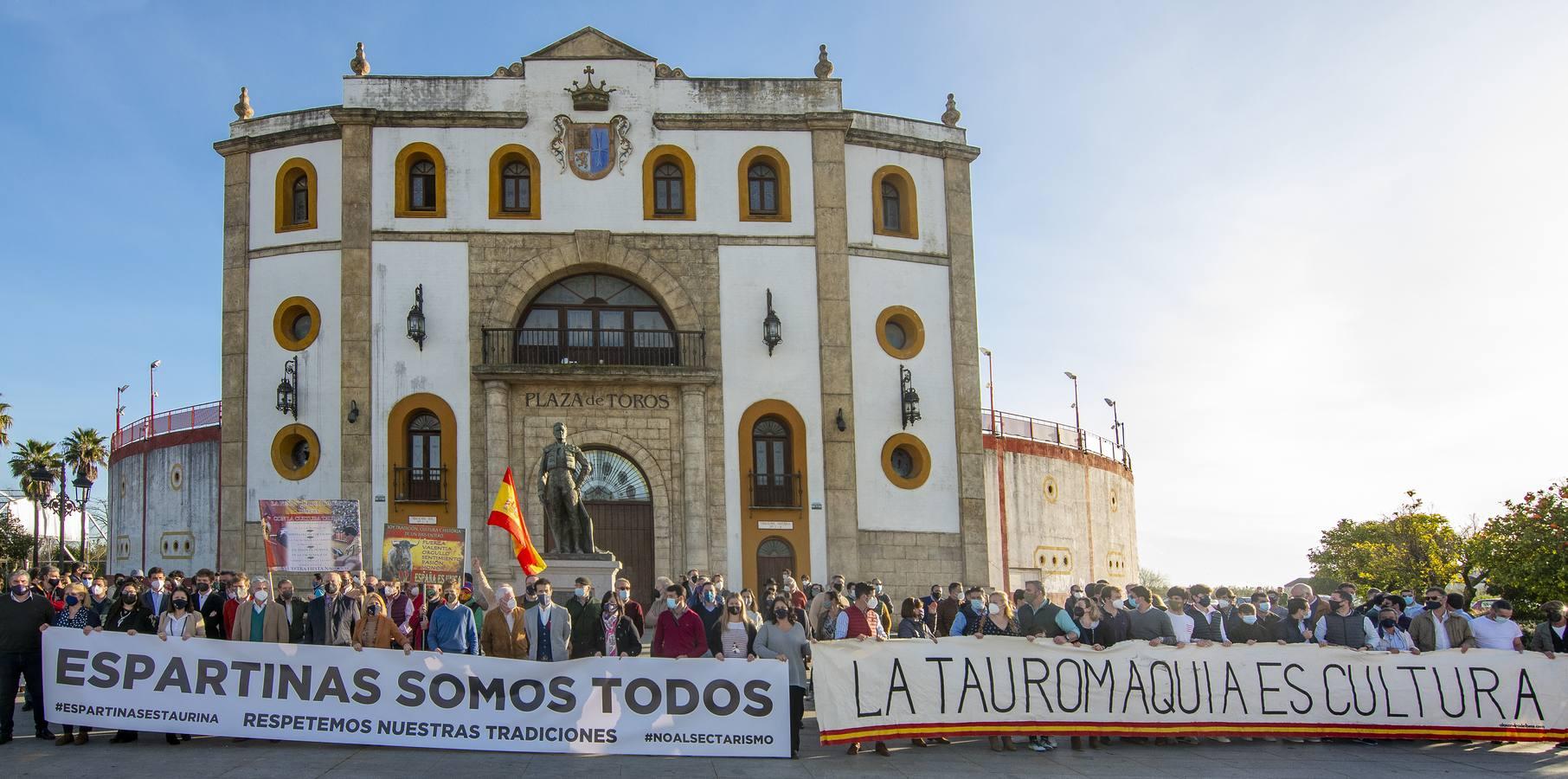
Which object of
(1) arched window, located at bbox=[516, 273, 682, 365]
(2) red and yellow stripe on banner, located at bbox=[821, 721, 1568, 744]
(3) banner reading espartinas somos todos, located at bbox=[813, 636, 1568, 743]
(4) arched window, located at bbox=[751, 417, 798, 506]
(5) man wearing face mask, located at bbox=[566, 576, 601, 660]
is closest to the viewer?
(2) red and yellow stripe on banner, located at bbox=[821, 721, 1568, 744]

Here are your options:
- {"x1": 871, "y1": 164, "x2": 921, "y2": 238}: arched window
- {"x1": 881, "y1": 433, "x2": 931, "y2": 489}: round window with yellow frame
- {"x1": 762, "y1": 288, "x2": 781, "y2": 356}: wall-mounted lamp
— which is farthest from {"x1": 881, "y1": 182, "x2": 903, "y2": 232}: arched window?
{"x1": 881, "y1": 433, "x2": 931, "y2": 489}: round window with yellow frame

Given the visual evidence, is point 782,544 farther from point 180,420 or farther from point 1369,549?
point 1369,549

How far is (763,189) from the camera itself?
29891 mm

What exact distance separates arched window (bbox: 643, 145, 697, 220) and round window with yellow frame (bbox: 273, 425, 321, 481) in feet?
27.2

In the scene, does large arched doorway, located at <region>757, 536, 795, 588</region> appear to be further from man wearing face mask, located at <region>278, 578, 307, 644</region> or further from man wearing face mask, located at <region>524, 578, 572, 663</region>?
man wearing face mask, located at <region>524, 578, 572, 663</region>

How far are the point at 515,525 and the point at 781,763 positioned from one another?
8737 mm

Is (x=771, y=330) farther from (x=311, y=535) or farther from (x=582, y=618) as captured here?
(x=582, y=618)

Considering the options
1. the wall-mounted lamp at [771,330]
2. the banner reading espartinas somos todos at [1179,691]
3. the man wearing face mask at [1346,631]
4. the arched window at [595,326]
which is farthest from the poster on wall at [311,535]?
the man wearing face mask at [1346,631]

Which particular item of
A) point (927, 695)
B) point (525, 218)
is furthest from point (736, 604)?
point (525, 218)

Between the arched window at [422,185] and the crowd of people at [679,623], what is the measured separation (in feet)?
45.8

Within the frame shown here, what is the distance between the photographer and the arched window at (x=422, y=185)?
2900 cm

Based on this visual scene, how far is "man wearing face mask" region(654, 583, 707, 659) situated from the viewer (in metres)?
14.5

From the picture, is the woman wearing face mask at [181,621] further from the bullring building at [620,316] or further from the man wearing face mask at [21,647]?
the bullring building at [620,316]

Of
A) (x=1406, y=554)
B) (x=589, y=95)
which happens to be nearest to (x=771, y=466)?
(x=589, y=95)
